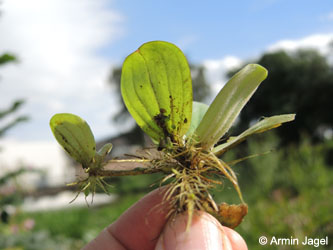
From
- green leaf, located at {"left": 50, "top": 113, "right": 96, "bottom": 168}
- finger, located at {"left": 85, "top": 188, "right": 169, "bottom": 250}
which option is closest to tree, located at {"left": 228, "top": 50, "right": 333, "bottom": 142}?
finger, located at {"left": 85, "top": 188, "right": 169, "bottom": 250}

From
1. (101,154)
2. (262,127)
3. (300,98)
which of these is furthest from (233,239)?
(300,98)

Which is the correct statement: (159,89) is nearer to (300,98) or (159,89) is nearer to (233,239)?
(233,239)

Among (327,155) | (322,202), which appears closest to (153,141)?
(322,202)

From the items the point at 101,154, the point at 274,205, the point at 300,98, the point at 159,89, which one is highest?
the point at 300,98

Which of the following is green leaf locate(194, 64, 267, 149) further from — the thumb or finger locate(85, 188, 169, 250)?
finger locate(85, 188, 169, 250)

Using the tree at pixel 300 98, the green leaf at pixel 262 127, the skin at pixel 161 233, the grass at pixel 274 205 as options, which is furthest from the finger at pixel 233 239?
the tree at pixel 300 98
